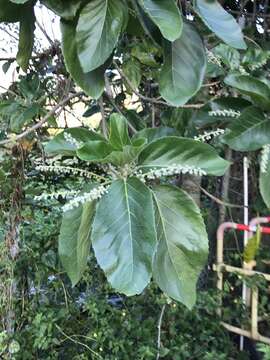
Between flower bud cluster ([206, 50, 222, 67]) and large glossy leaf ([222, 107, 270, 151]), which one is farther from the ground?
flower bud cluster ([206, 50, 222, 67])

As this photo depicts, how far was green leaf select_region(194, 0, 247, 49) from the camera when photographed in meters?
0.77

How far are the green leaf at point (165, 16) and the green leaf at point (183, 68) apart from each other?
109 mm

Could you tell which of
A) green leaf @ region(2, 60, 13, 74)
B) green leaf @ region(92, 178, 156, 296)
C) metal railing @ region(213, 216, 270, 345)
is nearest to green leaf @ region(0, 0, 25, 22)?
green leaf @ region(92, 178, 156, 296)

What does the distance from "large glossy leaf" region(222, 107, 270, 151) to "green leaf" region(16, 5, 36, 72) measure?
45 cm

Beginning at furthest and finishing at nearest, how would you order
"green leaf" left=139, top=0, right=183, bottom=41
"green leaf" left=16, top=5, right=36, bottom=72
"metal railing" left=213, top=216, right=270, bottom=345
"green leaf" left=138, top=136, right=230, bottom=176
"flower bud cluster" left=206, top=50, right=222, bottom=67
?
1. "metal railing" left=213, top=216, right=270, bottom=345
2. "flower bud cluster" left=206, top=50, right=222, bottom=67
3. "green leaf" left=16, top=5, right=36, bottom=72
4. "green leaf" left=138, top=136, right=230, bottom=176
5. "green leaf" left=139, top=0, right=183, bottom=41

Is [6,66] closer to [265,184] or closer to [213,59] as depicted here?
[213,59]

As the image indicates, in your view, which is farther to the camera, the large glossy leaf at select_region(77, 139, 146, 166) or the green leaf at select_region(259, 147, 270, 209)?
the green leaf at select_region(259, 147, 270, 209)

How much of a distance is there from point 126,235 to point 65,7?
392 mm

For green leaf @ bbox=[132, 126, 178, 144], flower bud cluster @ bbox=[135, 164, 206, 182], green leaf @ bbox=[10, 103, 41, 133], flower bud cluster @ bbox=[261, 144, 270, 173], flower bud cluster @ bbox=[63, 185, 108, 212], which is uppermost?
green leaf @ bbox=[10, 103, 41, 133]

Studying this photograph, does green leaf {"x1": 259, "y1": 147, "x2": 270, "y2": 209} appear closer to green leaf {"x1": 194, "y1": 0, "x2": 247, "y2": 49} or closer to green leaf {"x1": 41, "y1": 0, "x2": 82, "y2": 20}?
green leaf {"x1": 194, "y1": 0, "x2": 247, "y2": 49}

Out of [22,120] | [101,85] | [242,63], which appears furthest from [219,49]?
[22,120]

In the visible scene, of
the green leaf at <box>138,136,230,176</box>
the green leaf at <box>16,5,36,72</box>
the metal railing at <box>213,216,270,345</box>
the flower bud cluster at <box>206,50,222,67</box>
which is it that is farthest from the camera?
the metal railing at <box>213,216,270,345</box>

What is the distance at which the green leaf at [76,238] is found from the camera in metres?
0.89

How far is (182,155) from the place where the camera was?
2.76ft
